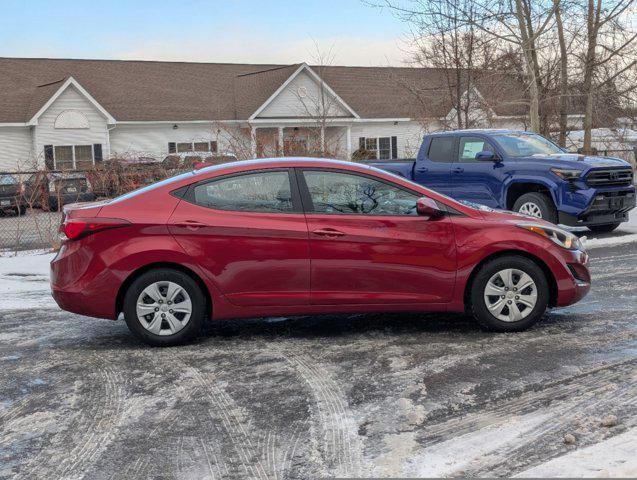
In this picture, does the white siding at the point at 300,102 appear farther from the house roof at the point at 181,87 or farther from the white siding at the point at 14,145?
the white siding at the point at 14,145

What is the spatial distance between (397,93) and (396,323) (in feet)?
117

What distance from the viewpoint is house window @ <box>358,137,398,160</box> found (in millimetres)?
40625

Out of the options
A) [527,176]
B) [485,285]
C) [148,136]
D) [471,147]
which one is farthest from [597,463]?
[148,136]

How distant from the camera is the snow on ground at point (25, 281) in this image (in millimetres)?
9334

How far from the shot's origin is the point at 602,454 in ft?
13.8

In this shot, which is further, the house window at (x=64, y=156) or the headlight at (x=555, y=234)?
the house window at (x=64, y=156)

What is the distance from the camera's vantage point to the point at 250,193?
706cm

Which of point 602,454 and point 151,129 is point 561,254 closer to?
point 602,454

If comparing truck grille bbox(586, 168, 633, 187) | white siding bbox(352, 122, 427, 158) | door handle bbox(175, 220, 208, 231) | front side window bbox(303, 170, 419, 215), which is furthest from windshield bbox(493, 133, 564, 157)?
white siding bbox(352, 122, 427, 158)

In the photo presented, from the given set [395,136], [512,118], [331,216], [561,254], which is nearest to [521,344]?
[561,254]

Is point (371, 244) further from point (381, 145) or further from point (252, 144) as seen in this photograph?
point (381, 145)

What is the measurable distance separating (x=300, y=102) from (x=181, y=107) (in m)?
5.41

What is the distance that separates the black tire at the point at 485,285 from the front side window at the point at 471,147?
24.0 ft

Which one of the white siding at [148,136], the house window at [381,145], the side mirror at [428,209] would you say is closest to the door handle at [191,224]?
the side mirror at [428,209]
